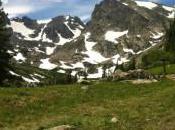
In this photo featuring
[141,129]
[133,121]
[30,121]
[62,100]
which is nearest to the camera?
[141,129]

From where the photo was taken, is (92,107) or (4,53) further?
(4,53)

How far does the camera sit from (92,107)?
40.4 meters

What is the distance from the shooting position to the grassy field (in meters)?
32.8

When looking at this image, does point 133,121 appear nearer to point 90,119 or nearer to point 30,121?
point 90,119

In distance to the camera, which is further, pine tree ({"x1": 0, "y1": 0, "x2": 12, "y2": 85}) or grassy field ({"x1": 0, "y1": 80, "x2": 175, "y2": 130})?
pine tree ({"x1": 0, "y1": 0, "x2": 12, "y2": 85})

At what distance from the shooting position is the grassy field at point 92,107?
3281 centimetres

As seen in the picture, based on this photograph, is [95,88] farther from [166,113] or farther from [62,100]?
[166,113]

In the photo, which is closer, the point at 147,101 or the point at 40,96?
the point at 147,101

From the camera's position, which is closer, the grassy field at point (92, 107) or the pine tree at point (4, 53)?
the grassy field at point (92, 107)

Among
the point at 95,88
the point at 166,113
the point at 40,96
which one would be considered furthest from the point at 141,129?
the point at 95,88

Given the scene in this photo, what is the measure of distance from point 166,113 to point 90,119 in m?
5.39

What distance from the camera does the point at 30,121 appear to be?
36.5 metres

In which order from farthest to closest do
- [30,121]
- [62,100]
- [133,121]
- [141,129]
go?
1. [62,100]
2. [30,121]
3. [133,121]
4. [141,129]

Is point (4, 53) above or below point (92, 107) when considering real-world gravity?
above
